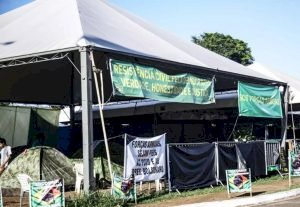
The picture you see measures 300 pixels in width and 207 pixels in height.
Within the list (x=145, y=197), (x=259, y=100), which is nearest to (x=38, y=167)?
(x=145, y=197)

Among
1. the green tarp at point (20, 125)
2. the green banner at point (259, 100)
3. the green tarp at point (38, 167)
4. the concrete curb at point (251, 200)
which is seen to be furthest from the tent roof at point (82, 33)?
the green tarp at point (20, 125)

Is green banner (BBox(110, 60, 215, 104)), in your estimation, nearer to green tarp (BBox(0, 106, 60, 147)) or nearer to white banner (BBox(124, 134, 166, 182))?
white banner (BBox(124, 134, 166, 182))

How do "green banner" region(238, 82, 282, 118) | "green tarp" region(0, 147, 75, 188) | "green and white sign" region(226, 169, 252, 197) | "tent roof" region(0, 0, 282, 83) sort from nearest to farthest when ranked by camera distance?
"green and white sign" region(226, 169, 252, 197) → "tent roof" region(0, 0, 282, 83) → "green tarp" region(0, 147, 75, 188) → "green banner" region(238, 82, 282, 118)

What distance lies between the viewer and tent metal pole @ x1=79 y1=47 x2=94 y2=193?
12.2m

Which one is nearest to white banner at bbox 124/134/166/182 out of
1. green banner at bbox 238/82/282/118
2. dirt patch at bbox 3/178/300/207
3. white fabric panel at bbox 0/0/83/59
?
dirt patch at bbox 3/178/300/207

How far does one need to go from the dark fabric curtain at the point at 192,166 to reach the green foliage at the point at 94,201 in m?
3.02

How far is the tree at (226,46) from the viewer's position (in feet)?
200

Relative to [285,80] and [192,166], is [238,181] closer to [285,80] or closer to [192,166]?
[192,166]

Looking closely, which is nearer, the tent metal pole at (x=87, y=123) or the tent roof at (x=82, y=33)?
the tent metal pole at (x=87, y=123)

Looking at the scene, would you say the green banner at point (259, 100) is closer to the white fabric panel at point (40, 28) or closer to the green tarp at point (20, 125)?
the white fabric panel at point (40, 28)

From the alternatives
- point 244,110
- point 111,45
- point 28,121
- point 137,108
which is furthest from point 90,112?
point 137,108

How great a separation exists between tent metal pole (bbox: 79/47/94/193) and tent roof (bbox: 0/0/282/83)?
55 cm

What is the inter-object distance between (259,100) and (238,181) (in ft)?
25.2

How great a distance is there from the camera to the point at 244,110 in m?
19.1
